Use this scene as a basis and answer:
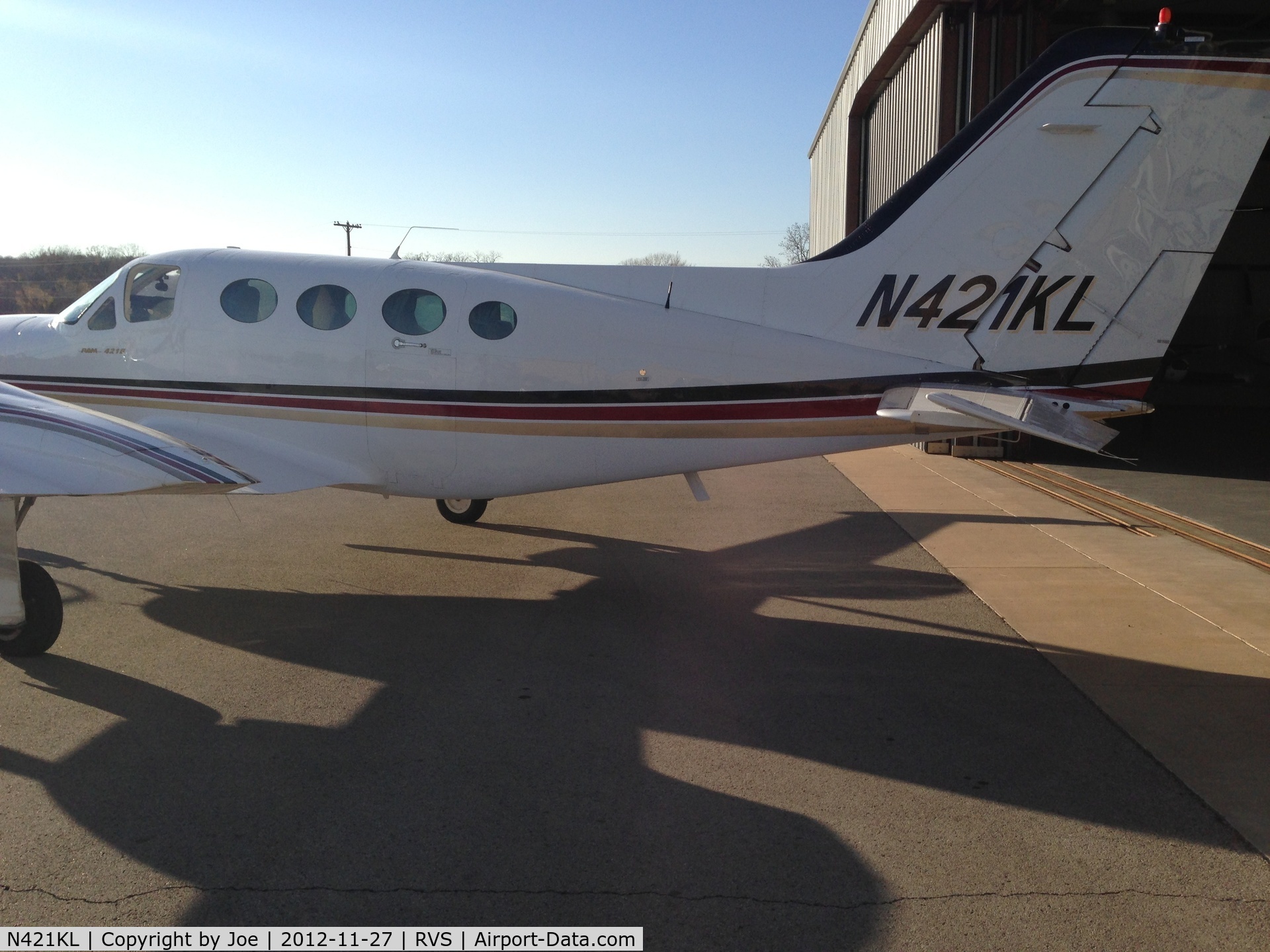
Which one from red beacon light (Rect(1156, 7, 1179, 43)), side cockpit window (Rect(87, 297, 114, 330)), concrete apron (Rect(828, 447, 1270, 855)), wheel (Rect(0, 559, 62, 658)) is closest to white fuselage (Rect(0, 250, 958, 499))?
side cockpit window (Rect(87, 297, 114, 330))

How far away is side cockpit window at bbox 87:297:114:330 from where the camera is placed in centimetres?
888

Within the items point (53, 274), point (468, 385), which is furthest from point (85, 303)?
point (53, 274)

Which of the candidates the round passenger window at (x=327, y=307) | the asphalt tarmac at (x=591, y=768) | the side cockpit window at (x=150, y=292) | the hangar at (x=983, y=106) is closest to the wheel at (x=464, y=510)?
the asphalt tarmac at (x=591, y=768)

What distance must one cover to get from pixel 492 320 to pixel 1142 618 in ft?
18.9

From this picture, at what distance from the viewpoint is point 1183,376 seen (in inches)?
829

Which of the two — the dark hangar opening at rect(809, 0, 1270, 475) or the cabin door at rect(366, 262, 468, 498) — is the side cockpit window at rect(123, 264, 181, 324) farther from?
the dark hangar opening at rect(809, 0, 1270, 475)

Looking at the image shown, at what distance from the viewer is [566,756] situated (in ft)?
16.6

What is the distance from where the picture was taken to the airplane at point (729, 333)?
7.21 metres

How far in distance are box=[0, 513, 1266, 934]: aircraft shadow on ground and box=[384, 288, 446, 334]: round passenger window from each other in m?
2.32

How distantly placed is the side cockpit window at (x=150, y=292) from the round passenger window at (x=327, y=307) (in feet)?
4.33

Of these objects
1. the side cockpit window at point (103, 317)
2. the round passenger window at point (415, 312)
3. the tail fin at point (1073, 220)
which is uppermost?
the tail fin at point (1073, 220)

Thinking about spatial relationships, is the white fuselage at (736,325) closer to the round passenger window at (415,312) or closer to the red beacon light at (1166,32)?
the round passenger window at (415,312)

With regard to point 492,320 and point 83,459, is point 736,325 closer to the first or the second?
point 492,320

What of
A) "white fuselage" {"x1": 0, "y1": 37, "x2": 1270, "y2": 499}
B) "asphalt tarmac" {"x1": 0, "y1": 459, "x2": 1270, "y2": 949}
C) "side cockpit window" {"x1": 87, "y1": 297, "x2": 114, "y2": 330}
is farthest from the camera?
"side cockpit window" {"x1": 87, "y1": 297, "x2": 114, "y2": 330}
